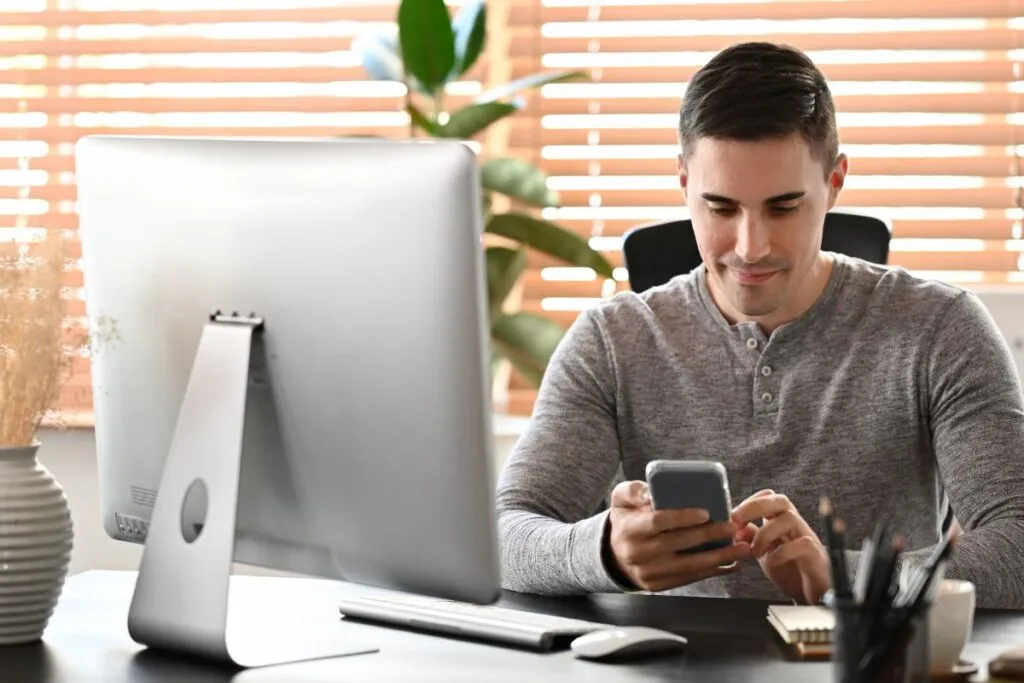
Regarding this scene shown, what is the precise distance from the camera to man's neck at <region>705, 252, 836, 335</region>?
1831mm

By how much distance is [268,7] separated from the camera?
320cm

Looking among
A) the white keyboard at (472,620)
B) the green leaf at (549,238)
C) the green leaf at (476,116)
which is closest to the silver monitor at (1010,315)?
the green leaf at (549,238)

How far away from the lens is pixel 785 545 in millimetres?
1431

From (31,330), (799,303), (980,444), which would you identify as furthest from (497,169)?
(31,330)

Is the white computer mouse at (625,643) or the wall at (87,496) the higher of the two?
the white computer mouse at (625,643)

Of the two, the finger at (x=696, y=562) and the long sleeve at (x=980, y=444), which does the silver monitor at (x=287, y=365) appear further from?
the long sleeve at (x=980, y=444)

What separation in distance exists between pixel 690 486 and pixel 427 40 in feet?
5.33

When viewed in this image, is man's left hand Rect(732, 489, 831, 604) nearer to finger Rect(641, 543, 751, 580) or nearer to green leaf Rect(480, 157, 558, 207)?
finger Rect(641, 543, 751, 580)

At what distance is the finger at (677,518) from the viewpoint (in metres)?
1.38

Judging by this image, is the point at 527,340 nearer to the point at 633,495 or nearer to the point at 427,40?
the point at 427,40

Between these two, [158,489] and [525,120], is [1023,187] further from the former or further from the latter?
[158,489]

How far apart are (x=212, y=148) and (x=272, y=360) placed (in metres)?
0.20

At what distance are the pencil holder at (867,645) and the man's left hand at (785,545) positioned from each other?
467 millimetres

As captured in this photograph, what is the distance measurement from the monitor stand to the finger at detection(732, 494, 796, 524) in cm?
40
